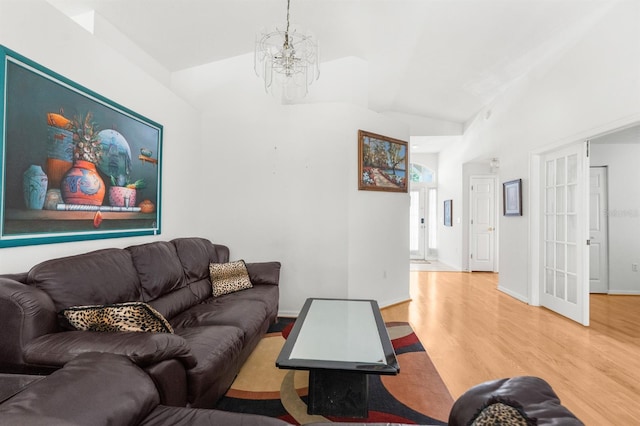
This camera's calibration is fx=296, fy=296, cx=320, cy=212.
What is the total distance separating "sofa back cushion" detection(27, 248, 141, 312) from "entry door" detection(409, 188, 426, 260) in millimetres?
7397

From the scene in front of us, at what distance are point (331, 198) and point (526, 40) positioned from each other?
2922 millimetres

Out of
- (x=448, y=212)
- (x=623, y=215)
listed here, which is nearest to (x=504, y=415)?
(x=623, y=215)

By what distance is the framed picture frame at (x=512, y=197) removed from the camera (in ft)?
14.0

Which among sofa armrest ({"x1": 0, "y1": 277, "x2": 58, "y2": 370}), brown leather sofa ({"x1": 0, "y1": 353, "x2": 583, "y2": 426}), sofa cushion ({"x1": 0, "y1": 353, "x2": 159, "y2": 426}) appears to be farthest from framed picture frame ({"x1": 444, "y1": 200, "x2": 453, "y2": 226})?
sofa armrest ({"x1": 0, "y1": 277, "x2": 58, "y2": 370})

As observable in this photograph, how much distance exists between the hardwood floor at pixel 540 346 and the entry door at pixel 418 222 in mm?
3792

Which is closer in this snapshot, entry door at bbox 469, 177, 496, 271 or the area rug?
the area rug

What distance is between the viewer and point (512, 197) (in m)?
→ 4.46

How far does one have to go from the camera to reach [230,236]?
12.3ft

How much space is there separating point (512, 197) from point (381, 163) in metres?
2.16

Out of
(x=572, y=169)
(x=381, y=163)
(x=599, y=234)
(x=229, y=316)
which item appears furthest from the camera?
(x=599, y=234)

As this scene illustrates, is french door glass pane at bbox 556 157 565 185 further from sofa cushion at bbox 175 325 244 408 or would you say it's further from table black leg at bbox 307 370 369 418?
sofa cushion at bbox 175 325 244 408

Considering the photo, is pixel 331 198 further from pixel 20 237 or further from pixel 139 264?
pixel 20 237

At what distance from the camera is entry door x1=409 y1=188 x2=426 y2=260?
326 inches

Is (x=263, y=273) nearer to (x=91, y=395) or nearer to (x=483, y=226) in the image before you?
(x=91, y=395)
